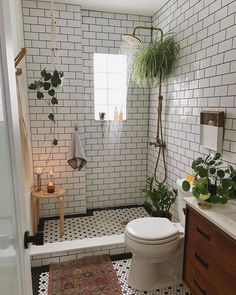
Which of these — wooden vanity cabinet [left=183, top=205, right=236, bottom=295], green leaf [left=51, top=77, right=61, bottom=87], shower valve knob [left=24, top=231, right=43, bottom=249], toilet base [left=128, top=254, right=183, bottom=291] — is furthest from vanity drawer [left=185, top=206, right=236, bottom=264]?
green leaf [left=51, top=77, right=61, bottom=87]

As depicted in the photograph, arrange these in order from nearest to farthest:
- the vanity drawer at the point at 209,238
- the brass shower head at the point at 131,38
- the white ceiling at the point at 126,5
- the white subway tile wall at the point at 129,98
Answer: the vanity drawer at the point at 209,238
the white subway tile wall at the point at 129,98
the brass shower head at the point at 131,38
the white ceiling at the point at 126,5

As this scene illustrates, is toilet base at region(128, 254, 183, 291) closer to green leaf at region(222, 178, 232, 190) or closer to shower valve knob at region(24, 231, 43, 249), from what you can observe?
green leaf at region(222, 178, 232, 190)

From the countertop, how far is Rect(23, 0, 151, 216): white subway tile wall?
1655 millimetres

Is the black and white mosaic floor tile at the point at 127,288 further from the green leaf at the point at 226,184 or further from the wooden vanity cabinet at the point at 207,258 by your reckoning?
the green leaf at the point at 226,184

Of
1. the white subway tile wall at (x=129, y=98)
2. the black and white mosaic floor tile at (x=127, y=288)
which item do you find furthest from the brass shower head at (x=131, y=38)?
the black and white mosaic floor tile at (x=127, y=288)

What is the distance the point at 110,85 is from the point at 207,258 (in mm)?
2302

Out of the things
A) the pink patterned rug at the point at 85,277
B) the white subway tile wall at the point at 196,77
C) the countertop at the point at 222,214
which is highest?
the white subway tile wall at the point at 196,77

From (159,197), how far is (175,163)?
40 cm

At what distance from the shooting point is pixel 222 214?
1.32 meters

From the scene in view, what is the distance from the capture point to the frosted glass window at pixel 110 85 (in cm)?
291

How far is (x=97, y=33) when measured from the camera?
2770mm

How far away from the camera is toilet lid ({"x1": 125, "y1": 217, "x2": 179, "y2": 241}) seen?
5.47ft

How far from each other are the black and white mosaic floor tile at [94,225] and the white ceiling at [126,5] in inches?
101

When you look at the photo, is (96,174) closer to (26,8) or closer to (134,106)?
(134,106)
